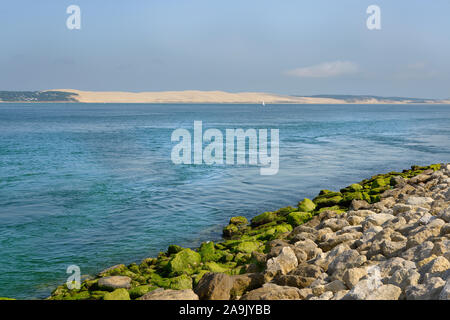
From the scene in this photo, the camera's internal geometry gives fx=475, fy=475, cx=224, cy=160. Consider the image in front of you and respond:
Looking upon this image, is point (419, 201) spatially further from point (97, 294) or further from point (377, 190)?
point (97, 294)

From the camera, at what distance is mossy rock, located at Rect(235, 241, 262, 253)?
11.3 meters

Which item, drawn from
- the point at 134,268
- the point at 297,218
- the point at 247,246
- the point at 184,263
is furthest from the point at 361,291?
the point at 297,218

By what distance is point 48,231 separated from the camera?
14180 millimetres

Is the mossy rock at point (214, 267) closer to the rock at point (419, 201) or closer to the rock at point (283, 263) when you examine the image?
the rock at point (283, 263)

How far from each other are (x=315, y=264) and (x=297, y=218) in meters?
5.57

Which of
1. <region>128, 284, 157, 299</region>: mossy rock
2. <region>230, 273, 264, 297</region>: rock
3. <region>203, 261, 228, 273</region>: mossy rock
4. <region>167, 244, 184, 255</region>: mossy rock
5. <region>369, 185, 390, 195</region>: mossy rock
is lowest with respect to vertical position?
<region>167, 244, 184, 255</region>: mossy rock

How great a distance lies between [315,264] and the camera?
8.24 m

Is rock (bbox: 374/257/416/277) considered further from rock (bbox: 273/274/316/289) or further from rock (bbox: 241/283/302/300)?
rock (bbox: 241/283/302/300)

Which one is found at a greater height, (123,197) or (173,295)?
Answer: (173,295)

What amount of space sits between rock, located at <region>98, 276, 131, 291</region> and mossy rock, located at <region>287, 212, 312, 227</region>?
5.68m

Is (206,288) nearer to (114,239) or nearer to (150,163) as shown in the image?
(114,239)

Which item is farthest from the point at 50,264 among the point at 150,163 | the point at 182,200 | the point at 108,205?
the point at 150,163

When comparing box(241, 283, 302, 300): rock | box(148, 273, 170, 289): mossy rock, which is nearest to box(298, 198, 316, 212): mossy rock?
box(148, 273, 170, 289): mossy rock
